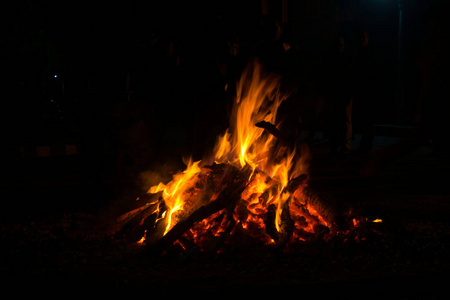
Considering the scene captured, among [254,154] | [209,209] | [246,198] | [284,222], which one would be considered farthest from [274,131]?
[209,209]

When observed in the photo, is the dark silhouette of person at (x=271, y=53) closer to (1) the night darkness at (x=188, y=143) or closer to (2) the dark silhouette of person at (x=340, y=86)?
(1) the night darkness at (x=188, y=143)

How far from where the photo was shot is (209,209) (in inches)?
223

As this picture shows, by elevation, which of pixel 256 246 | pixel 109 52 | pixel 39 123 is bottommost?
pixel 39 123

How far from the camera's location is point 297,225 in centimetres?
590

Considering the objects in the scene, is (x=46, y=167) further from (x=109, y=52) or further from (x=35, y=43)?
(x=35, y=43)

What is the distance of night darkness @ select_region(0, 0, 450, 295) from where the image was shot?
205 inches

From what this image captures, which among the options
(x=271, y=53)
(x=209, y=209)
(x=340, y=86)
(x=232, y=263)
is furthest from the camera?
(x=340, y=86)

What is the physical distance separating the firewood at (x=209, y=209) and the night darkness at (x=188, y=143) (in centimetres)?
20

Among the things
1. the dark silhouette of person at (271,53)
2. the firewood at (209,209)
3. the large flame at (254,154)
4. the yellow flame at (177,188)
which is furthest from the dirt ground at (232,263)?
the dark silhouette of person at (271,53)

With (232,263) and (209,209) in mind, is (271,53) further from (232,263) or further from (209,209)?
(232,263)

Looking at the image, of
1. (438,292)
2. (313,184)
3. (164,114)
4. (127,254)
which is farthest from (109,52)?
(438,292)

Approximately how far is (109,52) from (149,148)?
660 centimetres

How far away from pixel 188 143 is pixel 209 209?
502 cm

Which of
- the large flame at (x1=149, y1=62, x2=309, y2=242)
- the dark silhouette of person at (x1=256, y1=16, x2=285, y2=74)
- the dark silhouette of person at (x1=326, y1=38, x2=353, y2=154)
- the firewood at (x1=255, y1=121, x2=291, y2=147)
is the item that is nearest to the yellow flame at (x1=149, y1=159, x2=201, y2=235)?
the large flame at (x1=149, y1=62, x2=309, y2=242)
